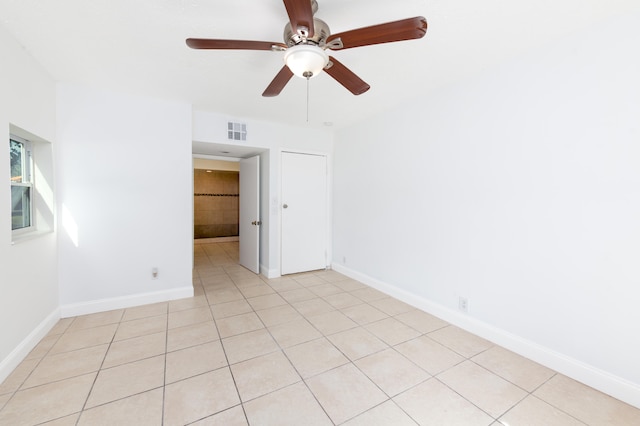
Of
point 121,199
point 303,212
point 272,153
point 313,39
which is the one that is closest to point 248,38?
point 313,39

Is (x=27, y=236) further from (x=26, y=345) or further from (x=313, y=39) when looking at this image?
(x=313, y=39)

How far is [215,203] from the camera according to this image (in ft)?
25.1

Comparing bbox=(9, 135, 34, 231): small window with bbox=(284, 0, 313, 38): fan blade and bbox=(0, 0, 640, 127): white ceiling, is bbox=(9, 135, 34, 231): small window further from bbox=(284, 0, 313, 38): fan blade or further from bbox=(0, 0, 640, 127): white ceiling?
bbox=(284, 0, 313, 38): fan blade

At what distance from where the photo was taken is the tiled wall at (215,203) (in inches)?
291

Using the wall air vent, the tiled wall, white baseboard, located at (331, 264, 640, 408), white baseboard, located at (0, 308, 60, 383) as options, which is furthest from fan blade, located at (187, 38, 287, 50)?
the tiled wall

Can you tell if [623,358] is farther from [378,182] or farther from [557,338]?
[378,182]

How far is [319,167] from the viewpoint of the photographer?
4.48m

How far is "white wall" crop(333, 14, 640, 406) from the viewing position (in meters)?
1.70

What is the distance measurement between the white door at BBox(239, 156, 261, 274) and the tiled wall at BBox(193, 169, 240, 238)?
3027 millimetres

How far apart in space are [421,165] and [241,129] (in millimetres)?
2502

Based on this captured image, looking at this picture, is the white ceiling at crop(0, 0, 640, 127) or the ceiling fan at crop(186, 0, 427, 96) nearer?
the ceiling fan at crop(186, 0, 427, 96)

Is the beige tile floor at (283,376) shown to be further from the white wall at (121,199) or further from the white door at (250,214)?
the white door at (250,214)

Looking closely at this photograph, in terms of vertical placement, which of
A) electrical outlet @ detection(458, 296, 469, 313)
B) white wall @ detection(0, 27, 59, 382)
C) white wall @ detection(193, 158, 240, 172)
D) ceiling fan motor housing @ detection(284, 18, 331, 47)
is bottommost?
electrical outlet @ detection(458, 296, 469, 313)

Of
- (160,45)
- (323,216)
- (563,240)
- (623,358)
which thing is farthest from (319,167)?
(623,358)
